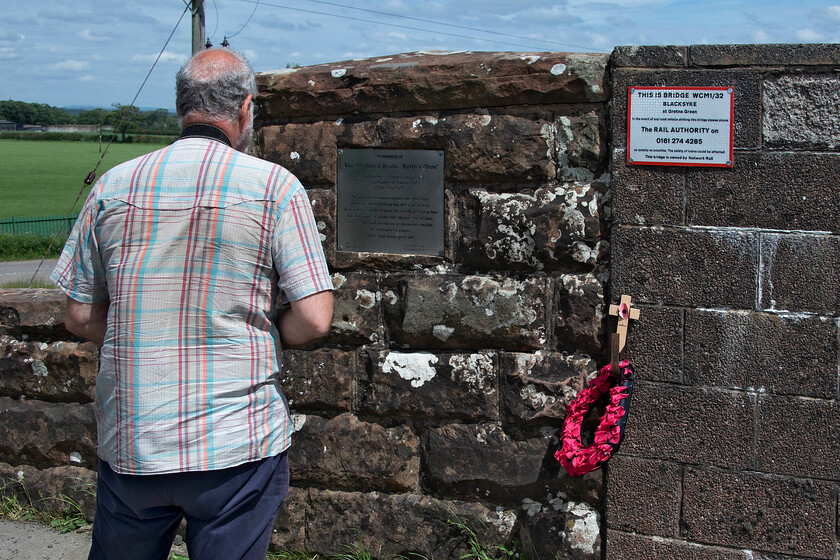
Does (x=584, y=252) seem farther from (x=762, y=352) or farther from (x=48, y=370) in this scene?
(x=48, y=370)

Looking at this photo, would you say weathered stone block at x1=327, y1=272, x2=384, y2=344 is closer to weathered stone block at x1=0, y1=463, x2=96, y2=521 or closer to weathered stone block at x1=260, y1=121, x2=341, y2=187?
weathered stone block at x1=260, y1=121, x2=341, y2=187

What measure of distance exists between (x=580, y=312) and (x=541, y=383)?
1.08ft

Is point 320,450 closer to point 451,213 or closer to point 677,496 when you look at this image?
point 451,213

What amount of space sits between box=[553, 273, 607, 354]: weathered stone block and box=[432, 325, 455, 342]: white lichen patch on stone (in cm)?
44

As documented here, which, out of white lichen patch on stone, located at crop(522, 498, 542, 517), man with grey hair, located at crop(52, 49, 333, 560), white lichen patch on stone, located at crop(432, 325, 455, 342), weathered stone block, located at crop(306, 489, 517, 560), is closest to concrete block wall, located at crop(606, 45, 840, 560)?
white lichen patch on stone, located at crop(522, 498, 542, 517)

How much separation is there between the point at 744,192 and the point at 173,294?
206 cm

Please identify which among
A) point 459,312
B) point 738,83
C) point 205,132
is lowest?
point 459,312

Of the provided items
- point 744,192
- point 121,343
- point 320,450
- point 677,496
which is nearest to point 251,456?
point 121,343

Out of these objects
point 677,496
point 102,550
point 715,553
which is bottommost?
point 715,553

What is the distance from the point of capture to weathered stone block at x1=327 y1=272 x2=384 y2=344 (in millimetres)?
3291

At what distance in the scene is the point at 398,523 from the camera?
330 centimetres

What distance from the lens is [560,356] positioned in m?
3.06

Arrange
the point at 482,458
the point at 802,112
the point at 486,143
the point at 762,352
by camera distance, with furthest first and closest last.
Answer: the point at 482,458 < the point at 486,143 < the point at 762,352 < the point at 802,112

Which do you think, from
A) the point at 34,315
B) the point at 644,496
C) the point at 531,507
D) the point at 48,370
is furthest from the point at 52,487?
the point at 644,496
